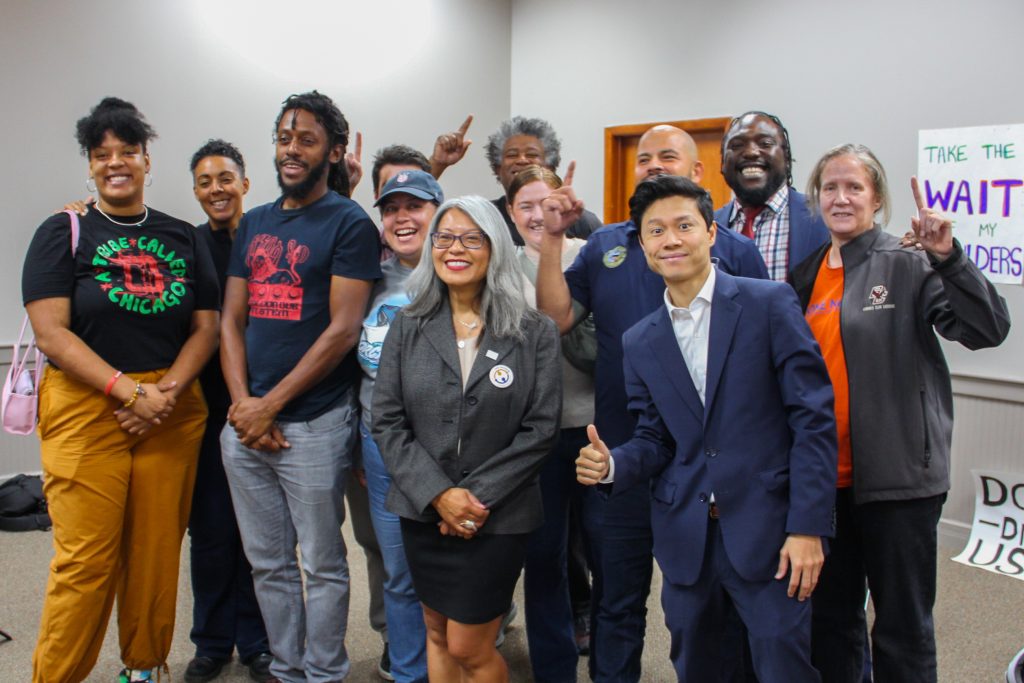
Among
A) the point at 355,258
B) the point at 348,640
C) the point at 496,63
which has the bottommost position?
the point at 348,640

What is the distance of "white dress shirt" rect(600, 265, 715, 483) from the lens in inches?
69.2

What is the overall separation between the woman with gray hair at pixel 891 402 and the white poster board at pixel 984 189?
6.41ft

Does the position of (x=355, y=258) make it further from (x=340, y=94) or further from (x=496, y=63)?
(x=496, y=63)

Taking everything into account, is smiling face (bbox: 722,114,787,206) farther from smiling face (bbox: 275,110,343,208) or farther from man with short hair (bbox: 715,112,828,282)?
smiling face (bbox: 275,110,343,208)

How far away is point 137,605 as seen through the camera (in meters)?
2.33

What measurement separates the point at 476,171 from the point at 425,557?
14.0ft

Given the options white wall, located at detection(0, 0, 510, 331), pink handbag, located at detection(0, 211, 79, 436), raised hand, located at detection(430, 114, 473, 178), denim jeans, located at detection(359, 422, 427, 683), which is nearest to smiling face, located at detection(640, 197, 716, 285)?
denim jeans, located at detection(359, 422, 427, 683)

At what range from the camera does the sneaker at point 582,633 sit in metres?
2.77

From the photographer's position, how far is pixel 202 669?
8.39 feet

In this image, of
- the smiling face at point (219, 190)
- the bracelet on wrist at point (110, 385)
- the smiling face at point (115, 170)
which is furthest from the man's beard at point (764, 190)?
the bracelet on wrist at point (110, 385)

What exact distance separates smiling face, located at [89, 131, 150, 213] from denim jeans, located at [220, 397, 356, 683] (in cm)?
72

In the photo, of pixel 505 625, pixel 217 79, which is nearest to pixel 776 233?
pixel 505 625

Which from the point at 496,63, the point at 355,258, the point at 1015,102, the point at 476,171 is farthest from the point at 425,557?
the point at 496,63

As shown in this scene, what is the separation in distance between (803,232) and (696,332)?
0.83 m
